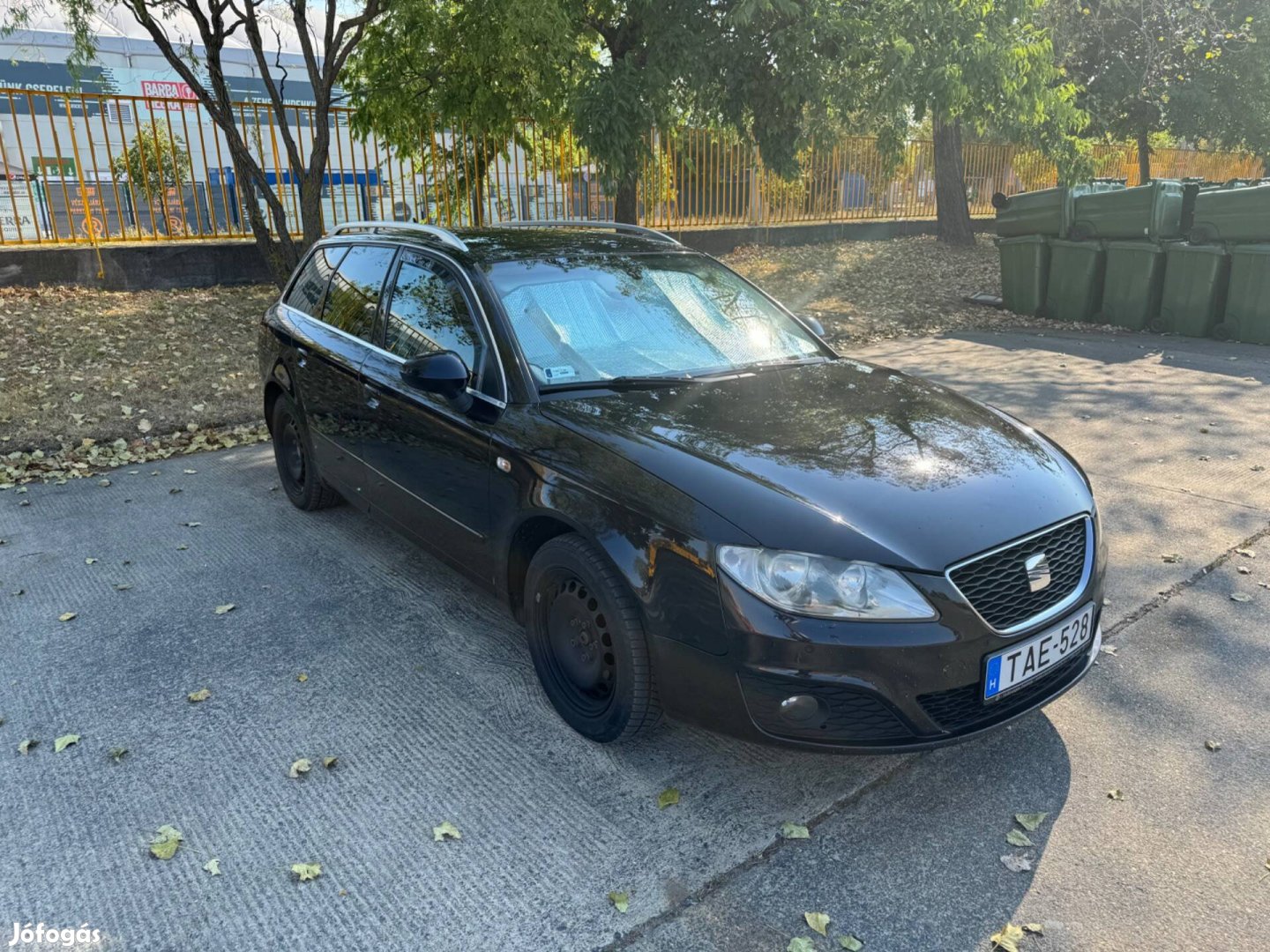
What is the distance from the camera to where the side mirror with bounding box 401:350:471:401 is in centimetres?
316

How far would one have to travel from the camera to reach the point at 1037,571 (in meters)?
2.60

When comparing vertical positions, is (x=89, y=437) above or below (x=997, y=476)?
below

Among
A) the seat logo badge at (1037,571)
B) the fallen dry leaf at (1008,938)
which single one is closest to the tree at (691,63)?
the seat logo badge at (1037,571)

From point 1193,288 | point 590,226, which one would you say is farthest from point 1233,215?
point 590,226

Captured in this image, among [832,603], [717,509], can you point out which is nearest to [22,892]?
[717,509]

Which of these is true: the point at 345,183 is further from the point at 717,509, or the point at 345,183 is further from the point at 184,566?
the point at 717,509

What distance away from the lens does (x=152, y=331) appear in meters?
8.57

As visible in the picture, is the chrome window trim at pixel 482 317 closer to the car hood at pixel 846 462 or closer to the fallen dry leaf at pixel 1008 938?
the car hood at pixel 846 462

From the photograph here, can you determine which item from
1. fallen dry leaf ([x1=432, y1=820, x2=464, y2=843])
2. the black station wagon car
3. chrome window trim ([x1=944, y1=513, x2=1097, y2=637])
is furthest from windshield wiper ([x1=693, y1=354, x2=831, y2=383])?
fallen dry leaf ([x1=432, y1=820, x2=464, y2=843])

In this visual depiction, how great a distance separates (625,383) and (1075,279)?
9.96 m

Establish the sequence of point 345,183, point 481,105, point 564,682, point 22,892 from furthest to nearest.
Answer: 1. point 345,183
2. point 481,105
3. point 564,682
4. point 22,892

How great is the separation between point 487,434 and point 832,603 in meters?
1.44

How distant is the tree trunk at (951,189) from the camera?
16.4 meters

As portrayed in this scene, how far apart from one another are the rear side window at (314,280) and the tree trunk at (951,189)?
1433cm
